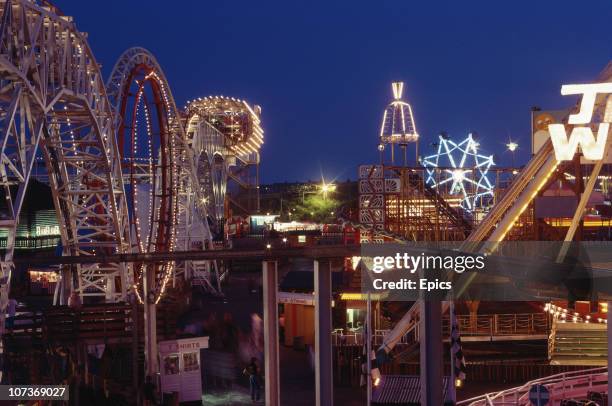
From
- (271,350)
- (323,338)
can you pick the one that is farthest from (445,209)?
(323,338)

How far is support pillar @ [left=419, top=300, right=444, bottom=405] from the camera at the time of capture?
23.2ft

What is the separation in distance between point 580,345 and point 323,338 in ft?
36.7

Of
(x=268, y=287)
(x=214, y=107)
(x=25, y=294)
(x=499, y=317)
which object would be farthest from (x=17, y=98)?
(x=214, y=107)

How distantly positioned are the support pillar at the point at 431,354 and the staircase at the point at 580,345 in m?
10.6

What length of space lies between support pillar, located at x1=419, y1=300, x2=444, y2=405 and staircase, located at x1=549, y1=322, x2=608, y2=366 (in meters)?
10.6

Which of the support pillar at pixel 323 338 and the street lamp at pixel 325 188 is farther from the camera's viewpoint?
the street lamp at pixel 325 188

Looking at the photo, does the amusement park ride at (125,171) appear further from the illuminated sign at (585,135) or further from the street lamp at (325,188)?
the street lamp at (325,188)

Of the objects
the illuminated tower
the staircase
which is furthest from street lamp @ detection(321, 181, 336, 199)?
the staircase

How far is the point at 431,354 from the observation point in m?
7.09

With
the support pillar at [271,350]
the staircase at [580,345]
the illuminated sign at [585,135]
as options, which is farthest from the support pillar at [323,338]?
the staircase at [580,345]

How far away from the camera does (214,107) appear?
48.1 m

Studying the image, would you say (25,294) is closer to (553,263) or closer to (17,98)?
(17,98)

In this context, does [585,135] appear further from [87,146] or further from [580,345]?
[87,146]

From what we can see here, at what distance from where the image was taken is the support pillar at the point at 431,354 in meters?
7.06
